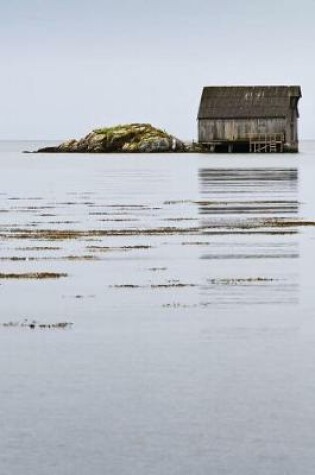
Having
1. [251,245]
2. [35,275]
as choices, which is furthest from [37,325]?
[251,245]

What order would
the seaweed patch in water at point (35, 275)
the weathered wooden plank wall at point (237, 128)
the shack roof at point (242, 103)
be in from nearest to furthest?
Answer: the seaweed patch in water at point (35, 275) → the shack roof at point (242, 103) → the weathered wooden plank wall at point (237, 128)

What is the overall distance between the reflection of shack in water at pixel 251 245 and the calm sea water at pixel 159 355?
65 mm

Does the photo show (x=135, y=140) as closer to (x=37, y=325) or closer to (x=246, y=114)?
(x=246, y=114)

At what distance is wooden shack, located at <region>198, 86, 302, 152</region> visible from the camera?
128m

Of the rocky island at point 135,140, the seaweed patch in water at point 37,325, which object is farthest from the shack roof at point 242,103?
the seaweed patch in water at point 37,325

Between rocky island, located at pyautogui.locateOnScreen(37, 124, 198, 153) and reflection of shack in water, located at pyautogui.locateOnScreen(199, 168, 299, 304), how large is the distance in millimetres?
107816

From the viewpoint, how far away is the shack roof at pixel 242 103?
127 m

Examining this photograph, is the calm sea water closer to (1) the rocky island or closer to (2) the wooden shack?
(2) the wooden shack

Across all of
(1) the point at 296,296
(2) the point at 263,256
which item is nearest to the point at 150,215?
(2) the point at 263,256

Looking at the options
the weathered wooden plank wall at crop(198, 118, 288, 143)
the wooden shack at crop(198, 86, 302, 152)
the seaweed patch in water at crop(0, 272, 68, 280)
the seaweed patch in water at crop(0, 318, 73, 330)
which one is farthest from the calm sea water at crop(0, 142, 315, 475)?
the weathered wooden plank wall at crop(198, 118, 288, 143)

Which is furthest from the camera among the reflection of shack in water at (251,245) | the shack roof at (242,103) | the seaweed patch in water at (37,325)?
the shack roof at (242,103)

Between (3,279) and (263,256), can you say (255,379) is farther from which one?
(263,256)

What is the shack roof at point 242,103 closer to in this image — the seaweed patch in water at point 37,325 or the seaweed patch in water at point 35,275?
the seaweed patch in water at point 35,275

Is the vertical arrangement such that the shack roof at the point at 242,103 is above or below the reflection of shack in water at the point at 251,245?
above
